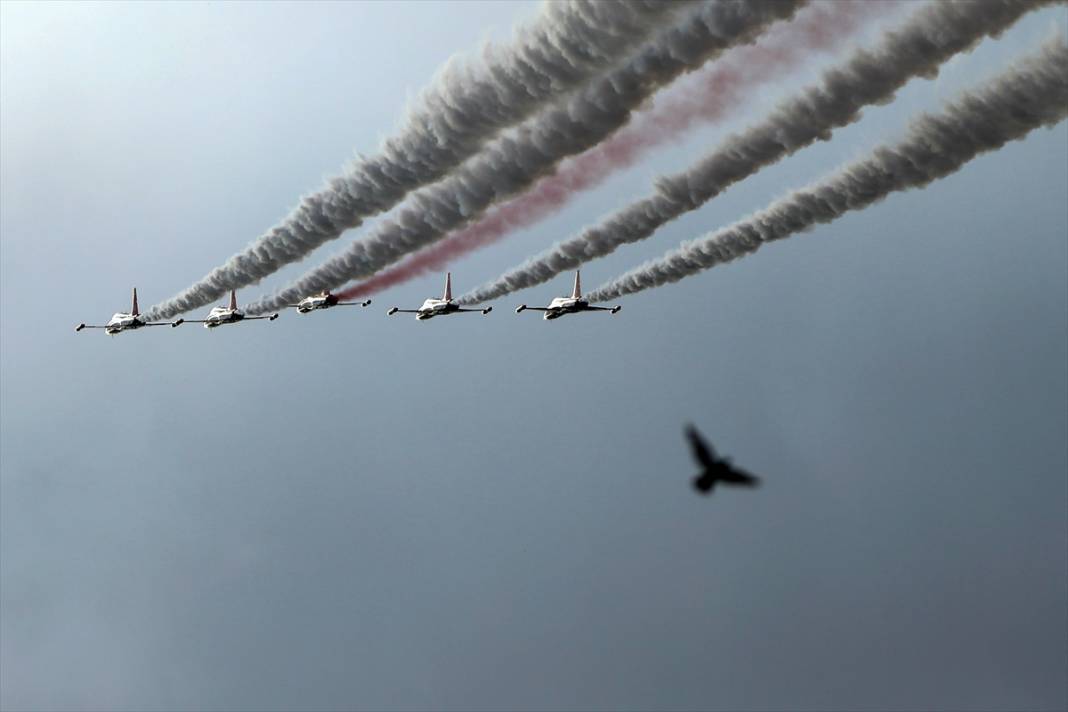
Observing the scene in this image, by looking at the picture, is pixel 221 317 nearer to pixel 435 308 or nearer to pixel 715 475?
pixel 435 308

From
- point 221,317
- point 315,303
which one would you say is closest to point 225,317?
point 221,317

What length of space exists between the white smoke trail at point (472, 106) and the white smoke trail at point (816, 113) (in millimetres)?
3511

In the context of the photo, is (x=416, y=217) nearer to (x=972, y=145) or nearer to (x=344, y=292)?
(x=344, y=292)

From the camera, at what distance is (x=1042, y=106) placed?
79.3 ft

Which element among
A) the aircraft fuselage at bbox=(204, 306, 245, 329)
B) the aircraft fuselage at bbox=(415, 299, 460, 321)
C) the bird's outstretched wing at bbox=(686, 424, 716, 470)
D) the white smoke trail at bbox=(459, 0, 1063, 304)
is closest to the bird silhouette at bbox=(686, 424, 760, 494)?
the bird's outstretched wing at bbox=(686, 424, 716, 470)

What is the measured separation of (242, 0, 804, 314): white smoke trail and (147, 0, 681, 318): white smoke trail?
426 millimetres

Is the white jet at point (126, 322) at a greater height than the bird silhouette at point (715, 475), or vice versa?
the white jet at point (126, 322)

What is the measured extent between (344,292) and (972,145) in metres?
26.0

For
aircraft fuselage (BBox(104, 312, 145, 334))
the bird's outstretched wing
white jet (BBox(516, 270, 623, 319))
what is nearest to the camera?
the bird's outstretched wing

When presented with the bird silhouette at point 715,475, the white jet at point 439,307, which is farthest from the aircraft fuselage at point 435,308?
the bird silhouette at point 715,475

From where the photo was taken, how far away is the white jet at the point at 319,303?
48.5 meters

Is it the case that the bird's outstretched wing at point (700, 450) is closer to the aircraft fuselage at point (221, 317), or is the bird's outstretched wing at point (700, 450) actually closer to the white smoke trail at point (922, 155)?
the white smoke trail at point (922, 155)

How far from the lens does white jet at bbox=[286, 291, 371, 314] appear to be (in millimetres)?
48469

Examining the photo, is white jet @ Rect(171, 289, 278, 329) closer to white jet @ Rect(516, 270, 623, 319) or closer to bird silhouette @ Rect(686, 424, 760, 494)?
white jet @ Rect(516, 270, 623, 319)
